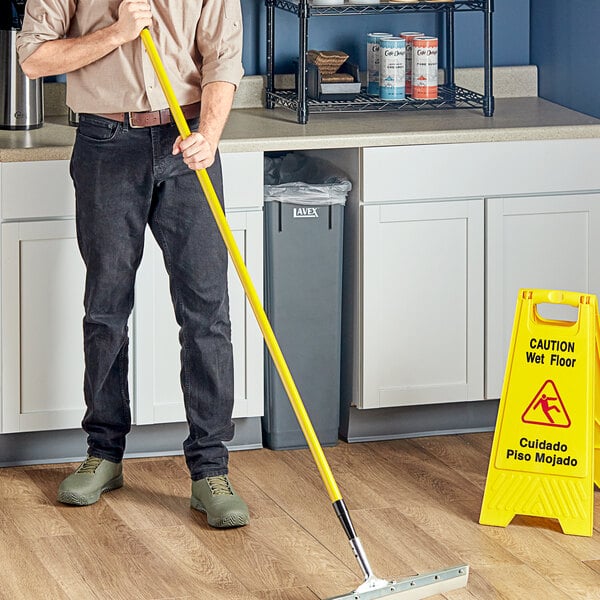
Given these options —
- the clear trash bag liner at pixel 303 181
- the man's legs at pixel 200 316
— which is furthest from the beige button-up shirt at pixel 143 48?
the clear trash bag liner at pixel 303 181

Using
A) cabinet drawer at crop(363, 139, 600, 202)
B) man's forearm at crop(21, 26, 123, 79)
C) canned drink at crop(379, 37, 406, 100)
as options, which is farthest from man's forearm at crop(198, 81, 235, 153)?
canned drink at crop(379, 37, 406, 100)

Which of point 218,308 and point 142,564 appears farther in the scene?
point 218,308

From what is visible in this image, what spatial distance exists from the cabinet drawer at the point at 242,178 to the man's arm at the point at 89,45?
60cm

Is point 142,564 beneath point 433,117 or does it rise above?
beneath

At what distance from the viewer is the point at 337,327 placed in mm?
3609

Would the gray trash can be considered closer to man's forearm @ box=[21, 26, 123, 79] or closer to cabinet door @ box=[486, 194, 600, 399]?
cabinet door @ box=[486, 194, 600, 399]

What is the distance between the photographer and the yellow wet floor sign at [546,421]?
3061mm

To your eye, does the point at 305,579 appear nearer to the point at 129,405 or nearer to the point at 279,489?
the point at 279,489

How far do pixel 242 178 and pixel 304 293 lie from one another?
0.37 metres

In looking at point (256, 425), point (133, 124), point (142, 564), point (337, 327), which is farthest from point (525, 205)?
point (142, 564)

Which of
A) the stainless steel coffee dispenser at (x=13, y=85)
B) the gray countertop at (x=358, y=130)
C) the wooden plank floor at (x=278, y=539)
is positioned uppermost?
the stainless steel coffee dispenser at (x=13, y=85)

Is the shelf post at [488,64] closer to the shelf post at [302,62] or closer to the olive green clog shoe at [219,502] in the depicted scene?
the shelf post at [302,62]

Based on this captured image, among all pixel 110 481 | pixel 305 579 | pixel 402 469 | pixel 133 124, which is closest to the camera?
pixel 305 579

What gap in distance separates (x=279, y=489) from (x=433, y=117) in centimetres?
118
